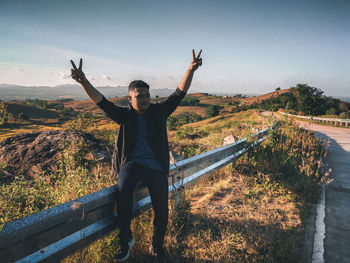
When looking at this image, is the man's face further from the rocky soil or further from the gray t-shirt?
the rocky soil

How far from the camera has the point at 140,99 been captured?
8.79 ft

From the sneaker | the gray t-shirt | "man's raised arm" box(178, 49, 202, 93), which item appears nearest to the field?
the sneaker

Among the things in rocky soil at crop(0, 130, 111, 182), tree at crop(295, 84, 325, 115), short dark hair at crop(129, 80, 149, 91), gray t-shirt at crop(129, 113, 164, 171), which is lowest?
rocky soil at crop(0, 130, 111, 182)

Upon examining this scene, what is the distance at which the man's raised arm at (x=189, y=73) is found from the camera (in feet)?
9.86

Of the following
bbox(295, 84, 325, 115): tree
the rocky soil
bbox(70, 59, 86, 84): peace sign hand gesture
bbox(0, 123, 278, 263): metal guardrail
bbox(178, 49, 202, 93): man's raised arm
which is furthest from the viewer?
bbox(295, 84, 325, 115): tree

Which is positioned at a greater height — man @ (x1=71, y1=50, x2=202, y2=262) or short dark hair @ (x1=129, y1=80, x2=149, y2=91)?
short dark hair @ (x1=129, y1=80, x2=149, y2=91)

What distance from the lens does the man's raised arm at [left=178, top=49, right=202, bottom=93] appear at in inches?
Answer: 118

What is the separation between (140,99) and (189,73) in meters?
0.92

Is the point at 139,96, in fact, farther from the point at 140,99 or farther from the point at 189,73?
the point at 189,73

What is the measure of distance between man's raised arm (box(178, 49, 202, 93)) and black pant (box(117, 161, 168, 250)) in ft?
4.36

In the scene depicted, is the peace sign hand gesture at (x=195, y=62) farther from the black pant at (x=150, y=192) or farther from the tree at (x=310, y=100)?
the tree at (x=310, y=100)

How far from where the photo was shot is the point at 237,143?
4.73 metres

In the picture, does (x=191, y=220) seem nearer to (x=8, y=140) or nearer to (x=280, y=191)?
(x=280, y=191)

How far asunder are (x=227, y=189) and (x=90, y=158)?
4461 mm
